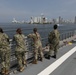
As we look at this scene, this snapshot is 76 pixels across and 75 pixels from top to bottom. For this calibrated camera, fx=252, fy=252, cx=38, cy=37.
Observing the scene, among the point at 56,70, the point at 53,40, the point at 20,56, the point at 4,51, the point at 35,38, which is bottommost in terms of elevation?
the point at 56,70

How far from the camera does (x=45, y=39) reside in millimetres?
16156

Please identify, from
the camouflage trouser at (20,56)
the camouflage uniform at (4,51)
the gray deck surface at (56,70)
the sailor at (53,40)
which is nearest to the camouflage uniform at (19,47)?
the camouflage trouser at (20,56)

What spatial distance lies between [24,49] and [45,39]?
5922 mm

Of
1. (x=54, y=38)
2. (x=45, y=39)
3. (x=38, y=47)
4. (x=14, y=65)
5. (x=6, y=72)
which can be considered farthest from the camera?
(x=45, y=39)

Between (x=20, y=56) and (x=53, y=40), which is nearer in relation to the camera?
(x=20, y=56)

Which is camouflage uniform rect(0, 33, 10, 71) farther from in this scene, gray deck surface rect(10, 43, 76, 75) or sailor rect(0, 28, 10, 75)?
gray deck surface rect(10, 43, 76, 75)

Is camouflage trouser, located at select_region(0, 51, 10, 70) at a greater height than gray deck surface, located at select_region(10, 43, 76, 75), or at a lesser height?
greater

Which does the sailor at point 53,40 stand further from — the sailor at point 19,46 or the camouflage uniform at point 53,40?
the sailor at point 19,46

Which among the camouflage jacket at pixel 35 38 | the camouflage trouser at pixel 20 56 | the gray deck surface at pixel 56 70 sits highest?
the camouflage jacket at pixel 35 38

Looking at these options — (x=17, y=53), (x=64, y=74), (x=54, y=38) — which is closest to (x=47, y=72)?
(x=64, y=74)

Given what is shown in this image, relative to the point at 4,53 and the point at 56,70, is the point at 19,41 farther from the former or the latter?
the point at 56,70

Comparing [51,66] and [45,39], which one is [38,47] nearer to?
[51,66]

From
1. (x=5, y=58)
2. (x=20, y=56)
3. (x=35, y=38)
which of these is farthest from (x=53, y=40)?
(x=5, y=58)

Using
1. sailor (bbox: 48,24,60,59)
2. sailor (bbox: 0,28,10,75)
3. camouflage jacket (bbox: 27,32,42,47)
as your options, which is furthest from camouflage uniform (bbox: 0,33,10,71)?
sailor (bbox: 48,24,60,59)
